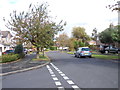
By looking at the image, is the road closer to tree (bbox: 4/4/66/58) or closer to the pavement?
the pavement

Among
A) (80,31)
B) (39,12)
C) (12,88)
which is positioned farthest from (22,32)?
(80,31)

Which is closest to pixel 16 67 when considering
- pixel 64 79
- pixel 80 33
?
pixel 64 79

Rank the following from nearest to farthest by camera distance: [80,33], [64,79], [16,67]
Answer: [64,79] < [16,67] < [80,33]

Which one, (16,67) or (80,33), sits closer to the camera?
(16,67)

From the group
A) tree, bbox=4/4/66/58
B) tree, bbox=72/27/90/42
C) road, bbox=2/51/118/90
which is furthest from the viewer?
tree, bbox=72/27/90/42

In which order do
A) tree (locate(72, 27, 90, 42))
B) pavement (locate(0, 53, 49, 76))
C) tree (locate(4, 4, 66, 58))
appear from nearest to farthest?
pavement (locate(0, 53, 49, 76)) < tree (locate(4, 4, 66, 58)) < tree (locate(72, 27, 90, 42))

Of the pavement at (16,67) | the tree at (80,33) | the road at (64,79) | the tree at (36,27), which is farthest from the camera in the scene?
the tree at (80,33)

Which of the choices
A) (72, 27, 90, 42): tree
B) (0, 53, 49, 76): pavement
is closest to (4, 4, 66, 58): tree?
(0, 53, 49, 76): pavement

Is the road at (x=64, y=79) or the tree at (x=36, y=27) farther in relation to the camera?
the tree at (x=36, y=27)

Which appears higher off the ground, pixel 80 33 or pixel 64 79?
pixel 80 33

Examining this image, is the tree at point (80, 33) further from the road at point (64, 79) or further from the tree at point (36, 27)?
the road at point (64, 79)

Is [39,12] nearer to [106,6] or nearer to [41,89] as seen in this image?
[106,6]

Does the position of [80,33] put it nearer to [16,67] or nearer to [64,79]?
[16,67]

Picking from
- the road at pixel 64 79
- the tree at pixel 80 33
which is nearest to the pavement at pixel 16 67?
the road at pixel 64 79
